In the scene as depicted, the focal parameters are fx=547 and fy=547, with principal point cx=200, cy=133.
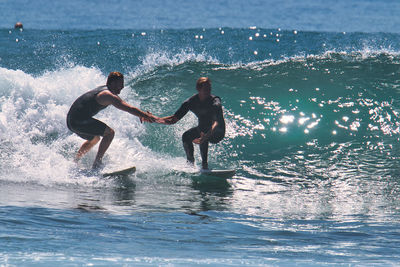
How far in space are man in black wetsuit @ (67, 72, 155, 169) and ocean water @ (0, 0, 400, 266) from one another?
613 mm

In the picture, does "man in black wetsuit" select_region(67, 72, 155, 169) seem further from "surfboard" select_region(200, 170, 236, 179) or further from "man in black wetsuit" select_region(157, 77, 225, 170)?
"surfboard" select_region(200, 170, 236, 179)

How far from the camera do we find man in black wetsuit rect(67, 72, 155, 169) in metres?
7.80

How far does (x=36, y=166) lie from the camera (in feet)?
29.2

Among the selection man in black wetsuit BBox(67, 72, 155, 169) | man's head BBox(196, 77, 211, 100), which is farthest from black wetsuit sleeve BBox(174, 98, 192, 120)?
man in black wetsuit BBox(67, 72, 155, 169)

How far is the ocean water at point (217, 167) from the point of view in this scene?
5105mm

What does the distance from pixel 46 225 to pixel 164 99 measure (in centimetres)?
736

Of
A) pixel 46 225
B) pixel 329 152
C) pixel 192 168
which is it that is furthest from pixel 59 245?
pixel 329 152

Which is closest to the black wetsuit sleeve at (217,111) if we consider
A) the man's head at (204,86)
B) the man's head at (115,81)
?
the man's head at (204,86)

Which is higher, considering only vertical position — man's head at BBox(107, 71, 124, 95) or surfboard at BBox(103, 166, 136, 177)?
man's head at BBox(107, 71, 124, 95)

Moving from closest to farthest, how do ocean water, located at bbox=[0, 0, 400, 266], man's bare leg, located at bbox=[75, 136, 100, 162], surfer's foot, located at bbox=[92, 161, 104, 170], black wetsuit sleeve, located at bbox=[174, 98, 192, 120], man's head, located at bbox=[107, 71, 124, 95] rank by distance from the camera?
ocean water, located at bbox=[0, 0, 400, 266] < man's head, located at bbox=[107, 71, 124, 95] < black wetsuit sleeve, located at bbox=[174, 98, 192, 120] < surfer's foot, located at bbox=[92, 161, 104, 170] < man's bare leg, located at bbox=[75, 136, 100, 162]

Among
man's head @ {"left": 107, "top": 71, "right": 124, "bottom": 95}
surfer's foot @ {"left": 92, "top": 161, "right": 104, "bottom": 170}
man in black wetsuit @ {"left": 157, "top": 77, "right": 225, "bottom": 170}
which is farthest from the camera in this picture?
surfer's foot @ {"left": 92, "top": 161, "right": 104, "bottom": 170}

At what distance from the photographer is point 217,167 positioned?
31.6ft

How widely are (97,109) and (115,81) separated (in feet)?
2.02

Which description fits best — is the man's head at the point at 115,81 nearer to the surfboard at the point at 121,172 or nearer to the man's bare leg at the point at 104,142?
the man's bare leg at the point at 104,142
